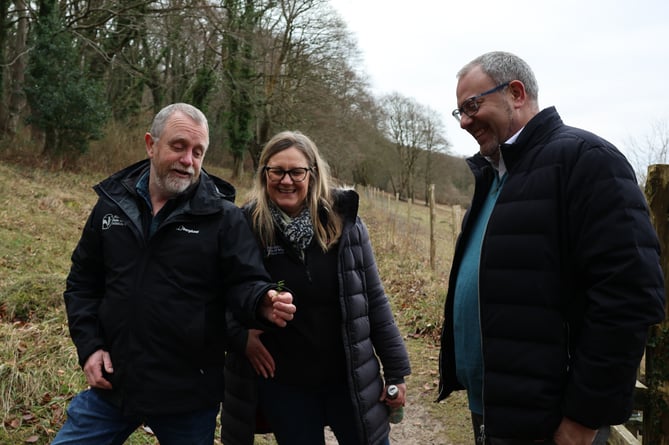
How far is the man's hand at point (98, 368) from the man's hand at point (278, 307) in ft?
2.26

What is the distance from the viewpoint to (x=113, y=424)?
2.18 m

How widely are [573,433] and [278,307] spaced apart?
3.88 ft

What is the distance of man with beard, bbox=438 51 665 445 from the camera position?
1.65 meters

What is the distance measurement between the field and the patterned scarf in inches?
82.5

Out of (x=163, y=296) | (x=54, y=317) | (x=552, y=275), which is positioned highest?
(x=552, y=275)

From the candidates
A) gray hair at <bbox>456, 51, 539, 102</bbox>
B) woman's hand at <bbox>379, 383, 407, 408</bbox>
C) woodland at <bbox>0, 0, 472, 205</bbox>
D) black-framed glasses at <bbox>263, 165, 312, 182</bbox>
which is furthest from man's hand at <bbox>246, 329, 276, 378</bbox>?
woodland at <bbox>0, 0, 472, 205</bbox>

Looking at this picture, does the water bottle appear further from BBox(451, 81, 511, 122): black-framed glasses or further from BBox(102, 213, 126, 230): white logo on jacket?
BBox(102, 213, 126, 230): white logo on jacket

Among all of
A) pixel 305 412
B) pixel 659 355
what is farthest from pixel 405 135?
pixel 305 412

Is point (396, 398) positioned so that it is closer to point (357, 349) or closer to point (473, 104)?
point (357, 349)

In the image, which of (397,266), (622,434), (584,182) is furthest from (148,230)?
(397,266)

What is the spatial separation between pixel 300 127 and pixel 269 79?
334 cm

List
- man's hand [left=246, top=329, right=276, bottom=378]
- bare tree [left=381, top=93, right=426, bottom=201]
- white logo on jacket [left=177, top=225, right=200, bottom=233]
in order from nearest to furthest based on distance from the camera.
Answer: white logo on jacket [left=177, top=225, right=200, bottom=233], man's hand [left=246, top=329, right=276, bottom=378], bare tree [left=381, top=93, right=426, bottom=201]

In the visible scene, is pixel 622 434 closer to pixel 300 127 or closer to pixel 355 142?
pixel 300 127

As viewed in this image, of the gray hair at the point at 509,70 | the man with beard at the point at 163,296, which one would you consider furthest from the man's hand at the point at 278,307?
the gray hair at the point at 509,70
